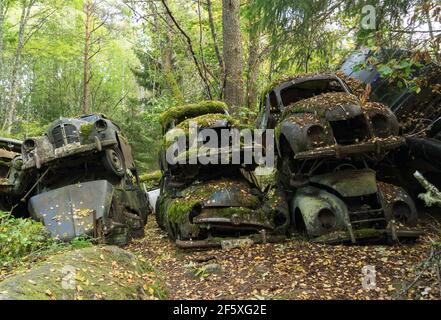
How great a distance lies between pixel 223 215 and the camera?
6.65 meters

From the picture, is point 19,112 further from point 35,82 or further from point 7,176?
point 7,176

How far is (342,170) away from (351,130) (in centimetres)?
75

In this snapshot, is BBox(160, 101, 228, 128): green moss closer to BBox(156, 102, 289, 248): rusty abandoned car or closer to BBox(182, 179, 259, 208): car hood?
BBox(156, 102, 289, 248): rusty abandoned car

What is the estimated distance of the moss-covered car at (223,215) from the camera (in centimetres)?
659

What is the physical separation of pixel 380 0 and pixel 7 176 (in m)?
8.39

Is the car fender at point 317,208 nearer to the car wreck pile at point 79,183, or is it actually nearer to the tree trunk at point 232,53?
the car wreck pile at point 79,183

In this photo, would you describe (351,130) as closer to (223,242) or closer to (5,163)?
(223,242)

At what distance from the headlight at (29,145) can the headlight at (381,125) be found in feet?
21.0

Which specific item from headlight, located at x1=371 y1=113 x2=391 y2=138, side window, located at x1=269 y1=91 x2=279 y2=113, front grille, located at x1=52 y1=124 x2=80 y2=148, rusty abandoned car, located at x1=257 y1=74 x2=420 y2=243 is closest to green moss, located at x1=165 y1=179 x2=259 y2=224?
rusty abandoned car, located at x1=257 y1=74 x2=420 y2=243

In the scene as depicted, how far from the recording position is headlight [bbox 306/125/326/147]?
641 cm

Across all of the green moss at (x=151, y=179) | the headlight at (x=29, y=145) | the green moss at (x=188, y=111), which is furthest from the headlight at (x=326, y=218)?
the green moss at (x=151, y=179)

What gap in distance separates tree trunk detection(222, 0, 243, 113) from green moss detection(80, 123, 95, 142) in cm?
439

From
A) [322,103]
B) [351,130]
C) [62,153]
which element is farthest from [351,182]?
[62,153]

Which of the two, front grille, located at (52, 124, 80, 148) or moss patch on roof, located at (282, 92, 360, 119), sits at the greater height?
moss patch on roof, located at (282, 92, 360, 119)
